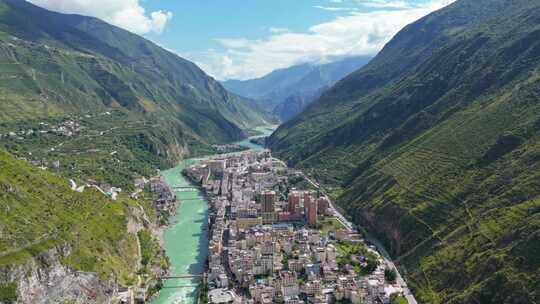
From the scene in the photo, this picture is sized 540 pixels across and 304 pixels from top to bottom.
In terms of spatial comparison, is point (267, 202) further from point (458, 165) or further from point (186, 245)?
point (458, 165)

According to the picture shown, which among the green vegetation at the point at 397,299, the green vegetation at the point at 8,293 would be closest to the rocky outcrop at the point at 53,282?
the green vegetation at the point at 8,293

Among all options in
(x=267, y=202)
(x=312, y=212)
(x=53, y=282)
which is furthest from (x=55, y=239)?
(x=312, y=212)

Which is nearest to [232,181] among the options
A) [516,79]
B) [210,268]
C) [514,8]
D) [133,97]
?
[210,268]

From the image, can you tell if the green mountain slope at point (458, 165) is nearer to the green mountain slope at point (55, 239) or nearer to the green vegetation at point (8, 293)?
the green mountain slope at point (55, 239)

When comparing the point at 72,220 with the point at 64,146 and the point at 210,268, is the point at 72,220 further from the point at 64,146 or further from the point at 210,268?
the point at 64,146

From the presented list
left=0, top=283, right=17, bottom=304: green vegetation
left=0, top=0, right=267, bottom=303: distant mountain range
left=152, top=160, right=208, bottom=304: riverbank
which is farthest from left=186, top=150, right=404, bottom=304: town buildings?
left=0, top=283, right=17, bottom=304: green vegetation

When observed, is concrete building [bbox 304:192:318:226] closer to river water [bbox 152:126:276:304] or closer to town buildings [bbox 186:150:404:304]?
town buildings [bbox 186:150:404:304]
